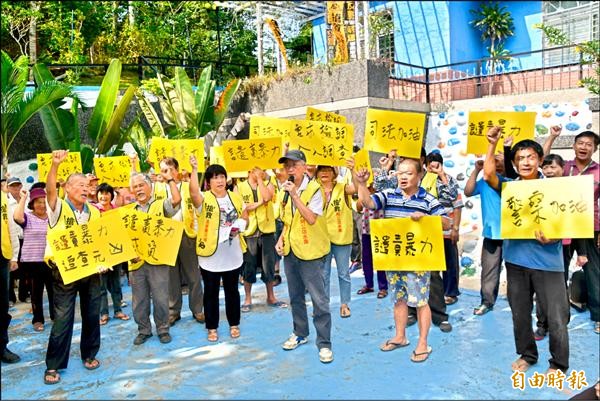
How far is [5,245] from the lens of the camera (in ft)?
14.1

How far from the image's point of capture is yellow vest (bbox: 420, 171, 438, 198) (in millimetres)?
4672

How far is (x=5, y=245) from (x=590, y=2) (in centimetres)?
1660

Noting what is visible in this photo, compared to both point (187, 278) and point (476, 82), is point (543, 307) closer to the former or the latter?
point (187, 278)

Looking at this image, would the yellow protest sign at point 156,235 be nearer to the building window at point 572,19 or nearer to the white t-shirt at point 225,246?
the white t-shirt at point 225,246

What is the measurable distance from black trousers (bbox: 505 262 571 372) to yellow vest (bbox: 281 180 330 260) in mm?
1476

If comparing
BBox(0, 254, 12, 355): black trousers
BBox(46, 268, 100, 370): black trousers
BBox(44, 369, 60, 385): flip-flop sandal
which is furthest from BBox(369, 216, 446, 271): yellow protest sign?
BBox(0, 254, 12, 355): black trousers

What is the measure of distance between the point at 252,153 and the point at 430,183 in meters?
1.81

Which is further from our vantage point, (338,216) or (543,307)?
(338,216)

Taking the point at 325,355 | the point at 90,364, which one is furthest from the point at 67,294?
the point at 325,355

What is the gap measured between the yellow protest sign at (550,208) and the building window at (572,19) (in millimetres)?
12469

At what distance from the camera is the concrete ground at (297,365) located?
3.50 m

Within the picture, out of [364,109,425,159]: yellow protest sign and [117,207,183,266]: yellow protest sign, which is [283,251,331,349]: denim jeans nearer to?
[117,207,183,266]: yellow protest sign

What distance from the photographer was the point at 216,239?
447cm

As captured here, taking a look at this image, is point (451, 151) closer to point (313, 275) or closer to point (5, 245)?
point (313, 275)
